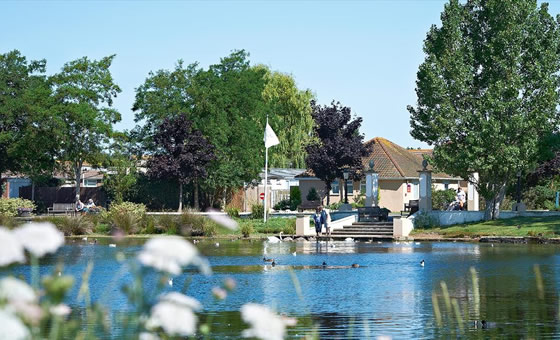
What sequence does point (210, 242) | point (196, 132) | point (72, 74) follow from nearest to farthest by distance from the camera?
point (210, 242), point (196, 132), point (72, 74)

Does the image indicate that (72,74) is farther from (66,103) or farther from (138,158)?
(138,158)

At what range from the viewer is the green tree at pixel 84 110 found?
59.8 m

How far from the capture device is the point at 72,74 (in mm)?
62062

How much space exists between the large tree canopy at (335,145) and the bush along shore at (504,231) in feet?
50.6

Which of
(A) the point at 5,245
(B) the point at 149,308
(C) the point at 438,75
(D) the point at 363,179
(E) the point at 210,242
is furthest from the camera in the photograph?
(D) the point at 363,179

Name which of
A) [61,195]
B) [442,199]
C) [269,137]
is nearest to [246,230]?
[269,137]

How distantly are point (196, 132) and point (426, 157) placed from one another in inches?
595

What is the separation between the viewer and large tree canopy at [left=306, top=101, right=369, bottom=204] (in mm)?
62875

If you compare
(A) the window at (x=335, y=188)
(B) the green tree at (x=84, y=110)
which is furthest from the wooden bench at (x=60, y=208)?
(A) the window at (x=335, y=188)

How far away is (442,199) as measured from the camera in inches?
2504

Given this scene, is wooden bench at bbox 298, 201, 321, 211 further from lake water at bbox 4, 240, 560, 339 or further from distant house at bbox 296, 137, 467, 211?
lake water at bbox 4, 240, 560, 339

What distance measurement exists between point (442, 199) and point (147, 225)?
23680mm

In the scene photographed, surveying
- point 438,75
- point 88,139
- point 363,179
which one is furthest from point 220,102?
point 438,75

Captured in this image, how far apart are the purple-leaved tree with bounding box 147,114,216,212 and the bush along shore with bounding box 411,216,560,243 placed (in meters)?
15.0
